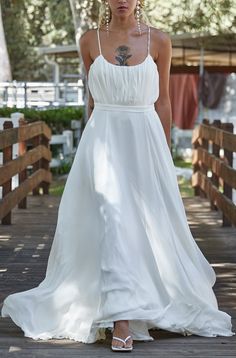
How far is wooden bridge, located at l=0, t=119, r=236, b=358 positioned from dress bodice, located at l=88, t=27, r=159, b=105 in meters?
1.46

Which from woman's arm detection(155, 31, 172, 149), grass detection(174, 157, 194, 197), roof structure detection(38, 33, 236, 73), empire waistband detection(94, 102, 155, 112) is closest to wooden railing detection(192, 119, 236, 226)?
grass detection(174, 157, 194, 197)

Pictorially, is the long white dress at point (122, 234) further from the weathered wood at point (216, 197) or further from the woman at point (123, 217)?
the weathered wood at point (216, 197)

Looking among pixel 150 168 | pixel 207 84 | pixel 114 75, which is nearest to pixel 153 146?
pixel 150 168

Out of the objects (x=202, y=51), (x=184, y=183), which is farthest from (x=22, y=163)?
(x=202, y=51)

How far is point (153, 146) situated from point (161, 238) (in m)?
0.58

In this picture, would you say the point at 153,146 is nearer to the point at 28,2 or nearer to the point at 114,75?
the point at 114,75

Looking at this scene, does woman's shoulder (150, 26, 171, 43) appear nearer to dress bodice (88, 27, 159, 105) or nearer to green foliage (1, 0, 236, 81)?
dress bodice (88, 27, 159, 105)


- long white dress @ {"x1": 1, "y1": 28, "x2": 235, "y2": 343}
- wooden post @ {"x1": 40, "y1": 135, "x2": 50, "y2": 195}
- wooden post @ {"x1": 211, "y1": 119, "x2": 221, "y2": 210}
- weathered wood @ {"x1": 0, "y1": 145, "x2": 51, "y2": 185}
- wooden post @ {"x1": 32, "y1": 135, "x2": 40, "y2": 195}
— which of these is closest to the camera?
long white dress @ {"x1": 1, "y1": 28, "x2": 235, "y2": 343}

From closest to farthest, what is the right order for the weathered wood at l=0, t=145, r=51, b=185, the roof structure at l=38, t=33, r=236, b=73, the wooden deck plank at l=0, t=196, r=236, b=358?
the wooden deck plank at l=0, t=196, r=236, b=358 → the weathered wood at l=0, t=145, r=51, b=185 → the roof structure at l=38, t=33, r=236, b=73

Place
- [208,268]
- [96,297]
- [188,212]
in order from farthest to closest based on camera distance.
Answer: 1. [188,212]
2. [208,268]
3. [96,297]

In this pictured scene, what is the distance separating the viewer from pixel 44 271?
8.63m

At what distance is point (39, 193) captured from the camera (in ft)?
52.7

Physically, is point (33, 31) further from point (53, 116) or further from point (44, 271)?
point (44, 271)

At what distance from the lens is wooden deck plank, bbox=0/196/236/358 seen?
5609 millimetres
